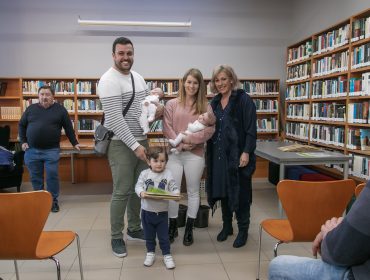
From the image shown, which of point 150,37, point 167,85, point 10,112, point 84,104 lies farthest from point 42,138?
point 150,37

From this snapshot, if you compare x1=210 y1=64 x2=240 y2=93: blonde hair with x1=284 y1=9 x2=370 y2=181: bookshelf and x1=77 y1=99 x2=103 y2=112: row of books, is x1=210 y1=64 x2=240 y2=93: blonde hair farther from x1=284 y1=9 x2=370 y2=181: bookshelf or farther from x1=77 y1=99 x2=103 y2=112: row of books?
x1=77 y1=99 x2=103 y2=112: row of books

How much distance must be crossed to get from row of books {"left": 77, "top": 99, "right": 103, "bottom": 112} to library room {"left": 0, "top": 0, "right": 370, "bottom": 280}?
2 cm

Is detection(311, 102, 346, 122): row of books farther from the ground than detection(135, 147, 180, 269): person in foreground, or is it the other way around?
detection(311, 102, 346, 122): row of books

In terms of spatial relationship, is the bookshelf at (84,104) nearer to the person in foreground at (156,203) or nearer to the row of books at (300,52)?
the row of books at (300,52)

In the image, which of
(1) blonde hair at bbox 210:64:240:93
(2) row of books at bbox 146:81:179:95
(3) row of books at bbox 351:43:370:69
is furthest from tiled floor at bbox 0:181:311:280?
(2) row of books at bbox 146:81:179:95

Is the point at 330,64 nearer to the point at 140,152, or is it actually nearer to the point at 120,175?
the point at 140,152

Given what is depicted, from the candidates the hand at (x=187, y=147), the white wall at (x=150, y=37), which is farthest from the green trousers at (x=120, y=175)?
the white wall at (x=150, y=37)

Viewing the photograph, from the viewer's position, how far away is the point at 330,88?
4414mm

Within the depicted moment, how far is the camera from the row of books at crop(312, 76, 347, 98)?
4117 mm

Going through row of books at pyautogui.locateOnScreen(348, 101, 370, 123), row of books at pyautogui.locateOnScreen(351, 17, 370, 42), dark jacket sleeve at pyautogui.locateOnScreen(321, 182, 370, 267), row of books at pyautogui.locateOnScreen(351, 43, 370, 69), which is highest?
row of books at pyautogui.locateOnScreen(351, 17, 370, 42)

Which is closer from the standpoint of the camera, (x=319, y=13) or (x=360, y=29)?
(x=360, y=29)

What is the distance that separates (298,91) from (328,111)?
1.01 meters

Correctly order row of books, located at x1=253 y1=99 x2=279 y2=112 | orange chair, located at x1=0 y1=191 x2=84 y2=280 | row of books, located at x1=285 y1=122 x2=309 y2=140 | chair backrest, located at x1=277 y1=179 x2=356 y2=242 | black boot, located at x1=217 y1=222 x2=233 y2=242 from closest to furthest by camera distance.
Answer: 1. orange chair, located at x1=0 y1=191 x2=84 y2=280
2. chair backrest, located at x1=277 y1=179 x2=356 y2=242
3. black boot, located at x1=217 y1=222 x2=233 y2=242
4. row of books, located at x1=285 y1=122 x2=309 y2=140
5. row of books, located at x1=253 y1=99 x2=279 y2=112

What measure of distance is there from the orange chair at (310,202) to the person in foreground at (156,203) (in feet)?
2.88
